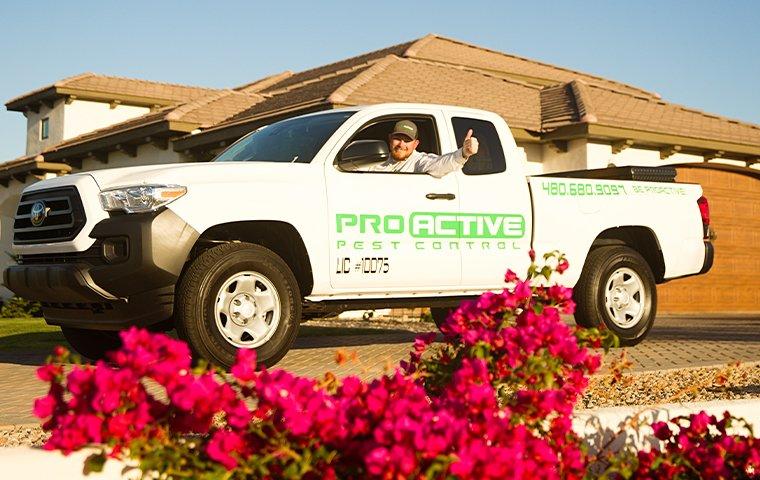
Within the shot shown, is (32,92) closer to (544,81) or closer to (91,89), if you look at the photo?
(91,89)

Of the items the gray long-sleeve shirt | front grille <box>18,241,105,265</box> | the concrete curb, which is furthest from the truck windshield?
the concrete curb

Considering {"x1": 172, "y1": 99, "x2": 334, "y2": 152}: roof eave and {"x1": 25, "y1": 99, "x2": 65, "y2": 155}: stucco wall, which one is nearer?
{"x1": 172, "y1": 99, "x2": 334, "y2": 152}: roof eave

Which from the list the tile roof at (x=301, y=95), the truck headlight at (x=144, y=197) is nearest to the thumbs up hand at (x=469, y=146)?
the truck headlight at (x=144, y=197)

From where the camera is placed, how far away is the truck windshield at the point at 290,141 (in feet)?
26.3

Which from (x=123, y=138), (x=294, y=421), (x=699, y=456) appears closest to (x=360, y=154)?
(x=699, y=456)

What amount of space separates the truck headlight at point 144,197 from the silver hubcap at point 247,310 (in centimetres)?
72

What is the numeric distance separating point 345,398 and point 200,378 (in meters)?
0.48

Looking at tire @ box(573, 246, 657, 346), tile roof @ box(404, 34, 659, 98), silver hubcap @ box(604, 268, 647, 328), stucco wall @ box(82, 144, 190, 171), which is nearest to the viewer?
tire @ box(573, 246, 657, 346)

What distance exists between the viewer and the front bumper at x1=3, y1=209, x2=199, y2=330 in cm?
684

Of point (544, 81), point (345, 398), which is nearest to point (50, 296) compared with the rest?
point (345, 398)

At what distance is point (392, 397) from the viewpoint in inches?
125

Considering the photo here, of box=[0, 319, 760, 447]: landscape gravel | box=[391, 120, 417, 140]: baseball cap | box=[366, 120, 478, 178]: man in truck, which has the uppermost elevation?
box=[391, 120, 417, 140]: baseball cap

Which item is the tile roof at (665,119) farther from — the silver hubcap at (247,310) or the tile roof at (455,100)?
the silver hubcap at (247,310)

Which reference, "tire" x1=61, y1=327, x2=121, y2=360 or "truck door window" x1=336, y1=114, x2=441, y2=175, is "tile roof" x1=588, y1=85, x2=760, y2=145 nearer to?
"truck door window" x1=336, y1=114, x2=441, y2=175
